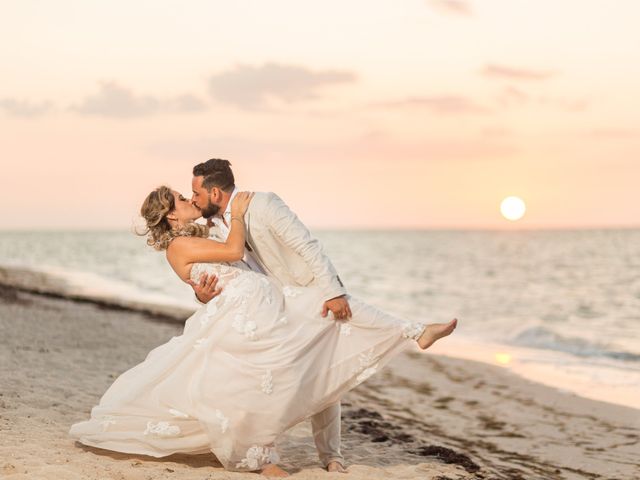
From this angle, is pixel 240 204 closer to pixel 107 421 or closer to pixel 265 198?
pixel 265 198

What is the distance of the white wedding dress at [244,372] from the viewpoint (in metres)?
6.20

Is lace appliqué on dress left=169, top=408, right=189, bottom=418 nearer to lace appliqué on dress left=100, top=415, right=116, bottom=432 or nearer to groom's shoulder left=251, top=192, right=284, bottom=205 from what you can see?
lace appliqué on dress left=100, top=415, right=116, bottom=432

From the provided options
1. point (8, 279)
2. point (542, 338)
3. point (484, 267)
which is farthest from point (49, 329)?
point (484, 267)

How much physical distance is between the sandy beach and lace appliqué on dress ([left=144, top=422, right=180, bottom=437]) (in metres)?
0.31

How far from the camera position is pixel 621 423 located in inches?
424

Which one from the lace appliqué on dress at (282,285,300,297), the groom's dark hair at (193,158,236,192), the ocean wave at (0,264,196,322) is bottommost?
the ocean wave at (0,264,196,322)

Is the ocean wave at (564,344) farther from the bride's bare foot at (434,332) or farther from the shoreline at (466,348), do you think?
the bride's bare foot at (434,332)

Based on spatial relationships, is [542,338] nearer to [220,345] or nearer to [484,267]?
[220,345]

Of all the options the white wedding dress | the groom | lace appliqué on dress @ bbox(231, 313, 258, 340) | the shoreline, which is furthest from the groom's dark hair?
the shoreline

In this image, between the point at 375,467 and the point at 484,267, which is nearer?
the point at 375,467

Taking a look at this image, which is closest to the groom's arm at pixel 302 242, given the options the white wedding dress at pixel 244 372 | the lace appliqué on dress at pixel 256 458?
the white wedding dress at pixel 244 372

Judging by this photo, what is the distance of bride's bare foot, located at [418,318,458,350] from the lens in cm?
634

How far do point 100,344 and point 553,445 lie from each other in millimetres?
9256

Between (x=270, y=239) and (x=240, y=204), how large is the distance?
0.38 m
